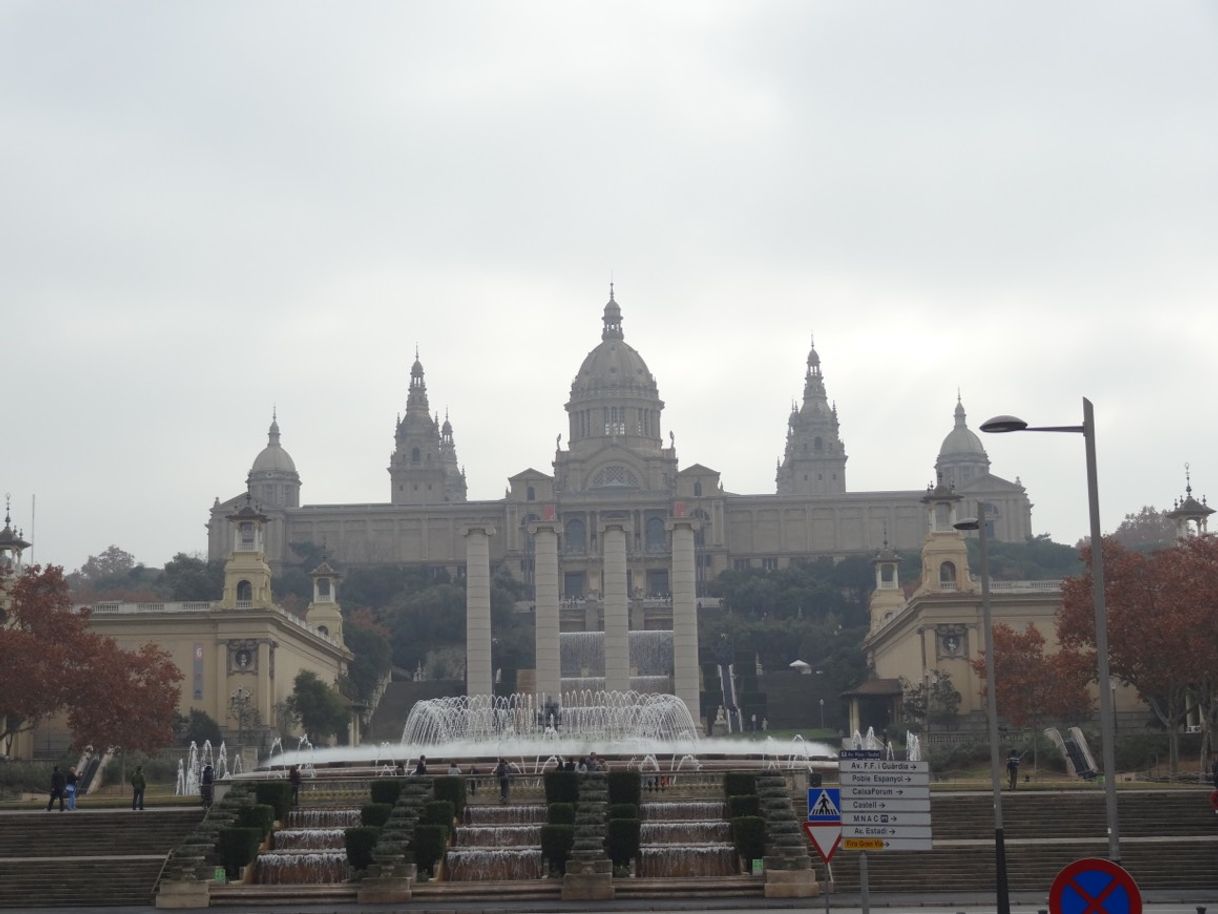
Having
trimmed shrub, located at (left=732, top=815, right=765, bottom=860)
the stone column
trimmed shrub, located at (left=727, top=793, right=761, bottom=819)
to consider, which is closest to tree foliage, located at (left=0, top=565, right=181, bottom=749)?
the stone column

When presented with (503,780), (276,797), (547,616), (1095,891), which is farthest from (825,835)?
(547,616)

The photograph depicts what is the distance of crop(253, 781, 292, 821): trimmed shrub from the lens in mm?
51656

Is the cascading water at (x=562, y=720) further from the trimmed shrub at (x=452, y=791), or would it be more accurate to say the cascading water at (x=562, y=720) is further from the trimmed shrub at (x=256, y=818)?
the trimmed shrub at (x=256, y=818)

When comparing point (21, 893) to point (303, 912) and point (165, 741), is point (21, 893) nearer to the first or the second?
point (303, 912)

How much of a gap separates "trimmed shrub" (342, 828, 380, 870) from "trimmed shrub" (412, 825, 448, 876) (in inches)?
41.0

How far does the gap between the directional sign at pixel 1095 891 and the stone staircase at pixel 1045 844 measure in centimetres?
2943

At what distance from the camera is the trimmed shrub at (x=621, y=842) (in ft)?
156

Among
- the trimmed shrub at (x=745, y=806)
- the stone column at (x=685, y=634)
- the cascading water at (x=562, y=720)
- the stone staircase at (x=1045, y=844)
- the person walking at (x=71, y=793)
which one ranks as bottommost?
the stone staircase at (x=1045, y=844)

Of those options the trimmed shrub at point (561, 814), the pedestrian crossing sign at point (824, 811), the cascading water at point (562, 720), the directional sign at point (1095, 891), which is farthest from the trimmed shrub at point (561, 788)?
the directional sign at point (1095, 891)

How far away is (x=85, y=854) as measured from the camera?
51094mm

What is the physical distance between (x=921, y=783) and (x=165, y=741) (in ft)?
188

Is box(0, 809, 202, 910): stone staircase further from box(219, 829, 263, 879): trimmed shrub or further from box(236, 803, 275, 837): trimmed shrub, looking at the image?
box(236, 803, 275, 837): trimmed shrub

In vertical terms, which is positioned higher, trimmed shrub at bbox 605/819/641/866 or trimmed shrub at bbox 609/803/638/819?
trimmed shrub at bbox 609/803/638/819

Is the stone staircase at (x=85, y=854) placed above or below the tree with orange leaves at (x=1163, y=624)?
below
